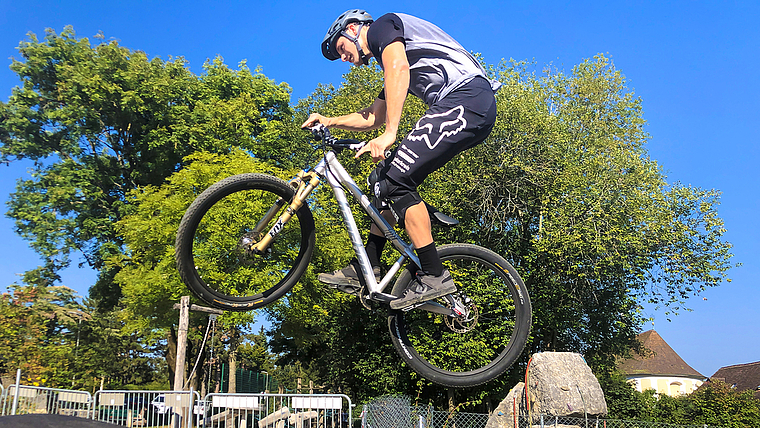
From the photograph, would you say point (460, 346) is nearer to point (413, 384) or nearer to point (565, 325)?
point (413, 384)

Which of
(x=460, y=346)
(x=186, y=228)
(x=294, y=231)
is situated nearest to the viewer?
(x=186, y=228)

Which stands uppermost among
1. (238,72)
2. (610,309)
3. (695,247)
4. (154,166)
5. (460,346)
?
(238,72)

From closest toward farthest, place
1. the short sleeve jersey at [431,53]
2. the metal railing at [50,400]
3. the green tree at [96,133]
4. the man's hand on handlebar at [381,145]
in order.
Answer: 1. the man's hand on handlebar at [381,145]
2. the short sleeve jersey at [431,53]
3. the metal railing at [50,400]
4. the green tree at [96,133]

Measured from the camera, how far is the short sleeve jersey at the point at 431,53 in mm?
3779

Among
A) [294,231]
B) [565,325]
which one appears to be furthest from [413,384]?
[294,231]

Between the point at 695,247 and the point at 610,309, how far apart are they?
14.9 feet

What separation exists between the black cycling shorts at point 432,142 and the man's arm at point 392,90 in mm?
138

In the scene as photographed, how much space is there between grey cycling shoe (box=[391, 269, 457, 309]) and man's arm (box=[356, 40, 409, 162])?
0.93 metres

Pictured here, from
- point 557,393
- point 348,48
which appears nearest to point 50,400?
point 348,48

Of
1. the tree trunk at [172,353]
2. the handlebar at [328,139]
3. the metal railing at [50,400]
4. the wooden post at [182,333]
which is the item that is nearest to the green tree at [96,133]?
the tree trunk at [172,353]

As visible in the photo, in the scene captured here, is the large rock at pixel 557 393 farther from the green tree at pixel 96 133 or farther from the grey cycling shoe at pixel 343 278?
the green tree at pixel 96 133

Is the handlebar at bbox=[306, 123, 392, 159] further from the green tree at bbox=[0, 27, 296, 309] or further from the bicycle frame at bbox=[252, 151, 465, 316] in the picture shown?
the green tree at bbox=[0, 27, 296, 309]

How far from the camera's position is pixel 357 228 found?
3861 mm

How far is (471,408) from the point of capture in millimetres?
25281
